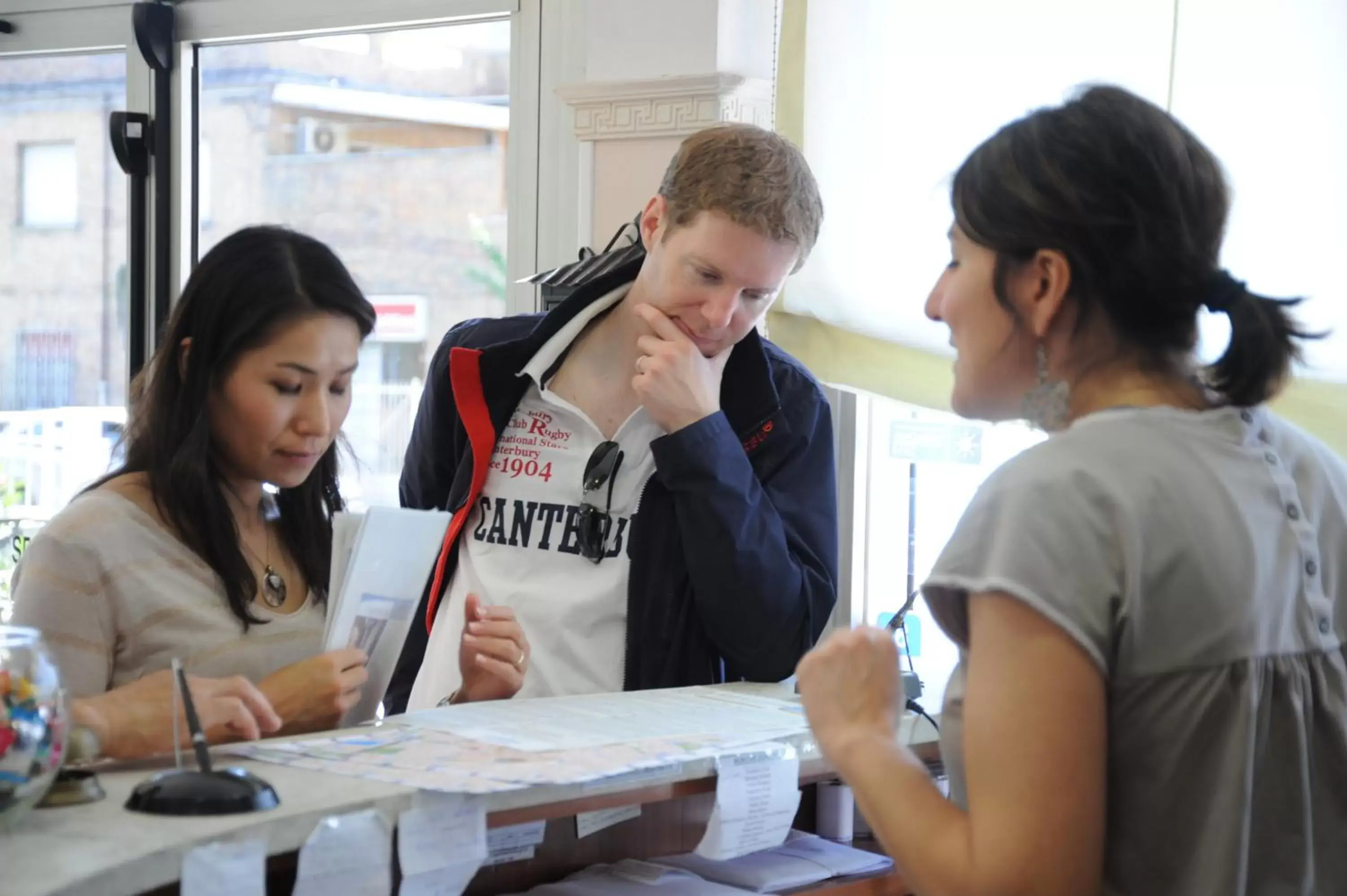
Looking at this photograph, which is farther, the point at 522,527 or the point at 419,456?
the point at 419,456

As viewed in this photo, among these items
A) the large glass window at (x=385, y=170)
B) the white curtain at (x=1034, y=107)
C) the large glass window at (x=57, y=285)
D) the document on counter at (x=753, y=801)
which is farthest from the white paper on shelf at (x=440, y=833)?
the large glass window at (x=57, y=285)

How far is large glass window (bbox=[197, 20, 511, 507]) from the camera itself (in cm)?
349

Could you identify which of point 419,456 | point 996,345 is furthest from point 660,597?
point 996,345

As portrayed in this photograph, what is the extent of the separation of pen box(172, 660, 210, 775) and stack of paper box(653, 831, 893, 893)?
1.79 ft

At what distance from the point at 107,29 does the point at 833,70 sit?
6.79ft

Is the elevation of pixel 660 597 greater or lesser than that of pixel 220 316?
lesser

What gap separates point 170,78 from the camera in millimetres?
3814

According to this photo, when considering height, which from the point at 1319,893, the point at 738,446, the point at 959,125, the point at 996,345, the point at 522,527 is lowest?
the point at 1319,893

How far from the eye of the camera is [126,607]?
1581 millimetres

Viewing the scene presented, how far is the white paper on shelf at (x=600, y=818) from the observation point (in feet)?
4.76

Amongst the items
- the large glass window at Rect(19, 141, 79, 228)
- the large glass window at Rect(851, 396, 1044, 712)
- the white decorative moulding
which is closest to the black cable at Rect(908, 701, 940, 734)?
the large glass window at Rect(851, 396, 1044, 712)

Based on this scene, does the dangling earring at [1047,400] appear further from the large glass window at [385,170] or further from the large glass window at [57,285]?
the large glass window at [57,285]

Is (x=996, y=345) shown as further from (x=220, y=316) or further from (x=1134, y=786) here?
(x=220, y=316)

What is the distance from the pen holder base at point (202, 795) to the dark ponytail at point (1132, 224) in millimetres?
671
